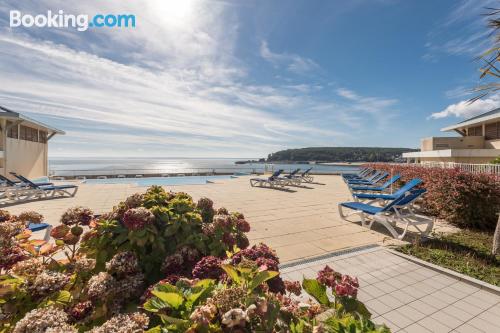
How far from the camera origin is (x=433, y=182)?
6816 mm

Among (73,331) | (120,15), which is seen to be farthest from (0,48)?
(73,331)

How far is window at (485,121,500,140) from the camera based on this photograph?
61.8 feet

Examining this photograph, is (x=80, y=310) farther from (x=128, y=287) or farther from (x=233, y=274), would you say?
(x=233, y=274)

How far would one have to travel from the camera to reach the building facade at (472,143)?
18141 mm

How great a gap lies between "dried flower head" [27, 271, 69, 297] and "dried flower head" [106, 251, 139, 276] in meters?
0.23

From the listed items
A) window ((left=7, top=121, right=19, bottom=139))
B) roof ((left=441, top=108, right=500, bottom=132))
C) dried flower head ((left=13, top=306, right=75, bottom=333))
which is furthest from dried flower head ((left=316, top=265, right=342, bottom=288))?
roof ((left=441, top=108, right=500, bottom=132))

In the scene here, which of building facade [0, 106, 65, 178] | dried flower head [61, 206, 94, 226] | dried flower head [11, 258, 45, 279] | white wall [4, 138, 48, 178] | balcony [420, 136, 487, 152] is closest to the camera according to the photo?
dried flower head [11, 258, 45, 279]

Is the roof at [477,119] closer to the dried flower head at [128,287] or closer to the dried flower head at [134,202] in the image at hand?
the dried flower head at [134,202]

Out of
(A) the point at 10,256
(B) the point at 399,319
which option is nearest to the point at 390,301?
(B) the point at 399,319

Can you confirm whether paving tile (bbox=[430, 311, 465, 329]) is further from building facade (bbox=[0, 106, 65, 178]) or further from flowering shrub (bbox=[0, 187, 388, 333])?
building facade (bbox=[0, 106, 65, 178])

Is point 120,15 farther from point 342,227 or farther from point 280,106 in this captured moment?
point 280,106

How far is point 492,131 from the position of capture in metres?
19.5

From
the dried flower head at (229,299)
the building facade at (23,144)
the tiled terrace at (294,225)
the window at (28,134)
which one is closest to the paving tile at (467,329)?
the tiled terrace at (294,225)

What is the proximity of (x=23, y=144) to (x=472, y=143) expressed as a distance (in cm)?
3478
